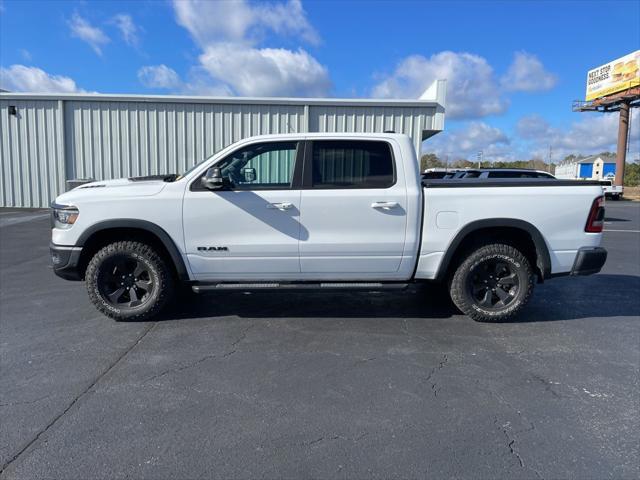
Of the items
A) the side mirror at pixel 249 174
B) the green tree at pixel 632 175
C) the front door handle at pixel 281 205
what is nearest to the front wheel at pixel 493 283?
the front door handle at pixel 281 205

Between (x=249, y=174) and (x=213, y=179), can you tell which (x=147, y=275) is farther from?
(x=249, y=174)

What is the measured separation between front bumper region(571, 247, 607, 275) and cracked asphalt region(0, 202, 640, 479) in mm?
635

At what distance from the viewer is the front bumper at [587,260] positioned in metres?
4.60

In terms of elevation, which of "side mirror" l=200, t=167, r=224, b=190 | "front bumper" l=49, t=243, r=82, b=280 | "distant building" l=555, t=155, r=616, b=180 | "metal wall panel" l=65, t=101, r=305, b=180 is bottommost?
"front bumper" l=49, t=243, r=82, b=280

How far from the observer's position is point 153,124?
14.4 metres

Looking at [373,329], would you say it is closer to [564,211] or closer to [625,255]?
[564,211]

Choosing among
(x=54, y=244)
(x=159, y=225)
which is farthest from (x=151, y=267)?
(x=54, y=244)

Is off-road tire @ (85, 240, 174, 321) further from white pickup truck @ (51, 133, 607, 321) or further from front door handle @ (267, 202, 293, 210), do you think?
front door handle @ (267, 202, 293, 210)

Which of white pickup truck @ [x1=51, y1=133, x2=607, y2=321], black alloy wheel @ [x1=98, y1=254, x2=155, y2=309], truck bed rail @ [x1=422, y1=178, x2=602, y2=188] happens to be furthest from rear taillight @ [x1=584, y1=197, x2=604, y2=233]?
black alloy wheel @ [x1=98, y1=254, x2=155, y2=309]

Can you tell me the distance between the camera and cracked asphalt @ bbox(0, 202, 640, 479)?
248 cm

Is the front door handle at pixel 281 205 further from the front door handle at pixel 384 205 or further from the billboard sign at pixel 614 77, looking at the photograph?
the billboard sign at pixel 614 77

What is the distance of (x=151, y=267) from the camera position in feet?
15.0

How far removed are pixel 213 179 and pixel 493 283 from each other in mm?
3133

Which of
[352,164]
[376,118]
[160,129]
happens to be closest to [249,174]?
[352,164]
